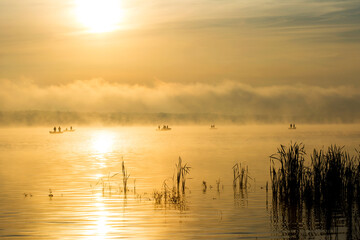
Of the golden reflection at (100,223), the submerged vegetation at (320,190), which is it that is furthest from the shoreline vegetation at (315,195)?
the golden reflection at (100,223)

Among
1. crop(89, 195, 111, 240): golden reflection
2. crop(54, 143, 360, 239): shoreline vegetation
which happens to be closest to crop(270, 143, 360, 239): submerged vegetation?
crop(54, 143, 360, 239): shoreline vegetation

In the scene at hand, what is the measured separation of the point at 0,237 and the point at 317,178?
473 inches

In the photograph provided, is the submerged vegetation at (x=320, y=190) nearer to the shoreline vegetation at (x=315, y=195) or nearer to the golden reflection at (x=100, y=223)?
the shoreline vegetation at (x=315, y=195)

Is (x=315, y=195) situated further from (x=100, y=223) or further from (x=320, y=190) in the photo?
(x=100, y=223)

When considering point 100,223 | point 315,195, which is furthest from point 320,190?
point 100,223

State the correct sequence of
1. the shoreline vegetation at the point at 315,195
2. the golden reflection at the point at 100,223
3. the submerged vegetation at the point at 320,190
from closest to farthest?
the golden reflection at the point at 100,223, the shoreline vegetation at the point at 315,195, the submerged vegetation at the point at 320,190

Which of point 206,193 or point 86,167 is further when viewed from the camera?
point 86,167

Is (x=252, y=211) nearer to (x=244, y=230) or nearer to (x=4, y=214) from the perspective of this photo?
(x=244, y=230)

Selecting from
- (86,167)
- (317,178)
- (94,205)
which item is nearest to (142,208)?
(94,205)

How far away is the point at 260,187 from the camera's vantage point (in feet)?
91.6

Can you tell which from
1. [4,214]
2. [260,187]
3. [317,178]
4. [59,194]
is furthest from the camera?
[260,187]

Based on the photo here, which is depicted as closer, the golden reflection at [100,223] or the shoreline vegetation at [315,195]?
the golden reflection at [100,223]

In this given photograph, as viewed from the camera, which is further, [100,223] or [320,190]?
[320,190]

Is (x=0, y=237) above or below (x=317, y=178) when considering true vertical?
below
